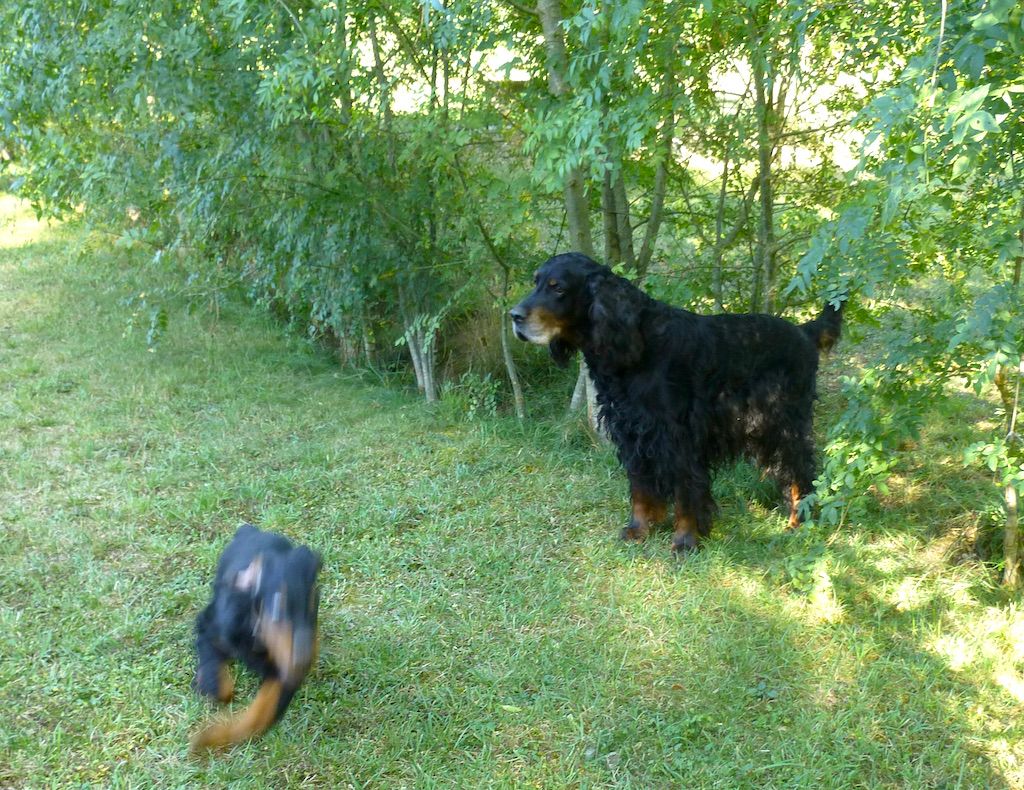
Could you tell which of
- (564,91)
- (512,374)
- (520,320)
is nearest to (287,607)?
(520,320)

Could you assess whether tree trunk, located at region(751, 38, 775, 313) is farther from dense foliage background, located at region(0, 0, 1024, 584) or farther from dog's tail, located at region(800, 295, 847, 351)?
dog's tail, located at region(800, 295, 847, 351)

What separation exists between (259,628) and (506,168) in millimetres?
3260

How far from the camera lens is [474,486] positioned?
4715 mm

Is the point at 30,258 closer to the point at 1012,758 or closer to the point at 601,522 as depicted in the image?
the point at 601,522

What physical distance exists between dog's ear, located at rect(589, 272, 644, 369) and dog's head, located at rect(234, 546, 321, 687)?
5.50 ft

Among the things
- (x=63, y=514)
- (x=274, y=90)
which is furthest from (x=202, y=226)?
(x=63, y=514)

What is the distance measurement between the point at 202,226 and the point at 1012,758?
15.8ft

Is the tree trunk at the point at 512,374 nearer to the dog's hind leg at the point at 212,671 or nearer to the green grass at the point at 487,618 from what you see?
the green grass at the point at 487,618

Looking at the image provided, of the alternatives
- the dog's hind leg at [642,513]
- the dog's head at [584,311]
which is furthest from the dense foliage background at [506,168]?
the dog's hind leg at [642,513]

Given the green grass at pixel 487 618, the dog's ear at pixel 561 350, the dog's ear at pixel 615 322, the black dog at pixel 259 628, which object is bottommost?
the green grass at pixel 487 618

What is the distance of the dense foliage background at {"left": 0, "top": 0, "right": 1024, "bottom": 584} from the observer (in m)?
3.39

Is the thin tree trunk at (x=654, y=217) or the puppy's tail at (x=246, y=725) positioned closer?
the puppy's tail at (x=246, y=725)

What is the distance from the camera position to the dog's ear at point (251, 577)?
2736 millimetres

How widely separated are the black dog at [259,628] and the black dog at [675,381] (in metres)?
1.64
